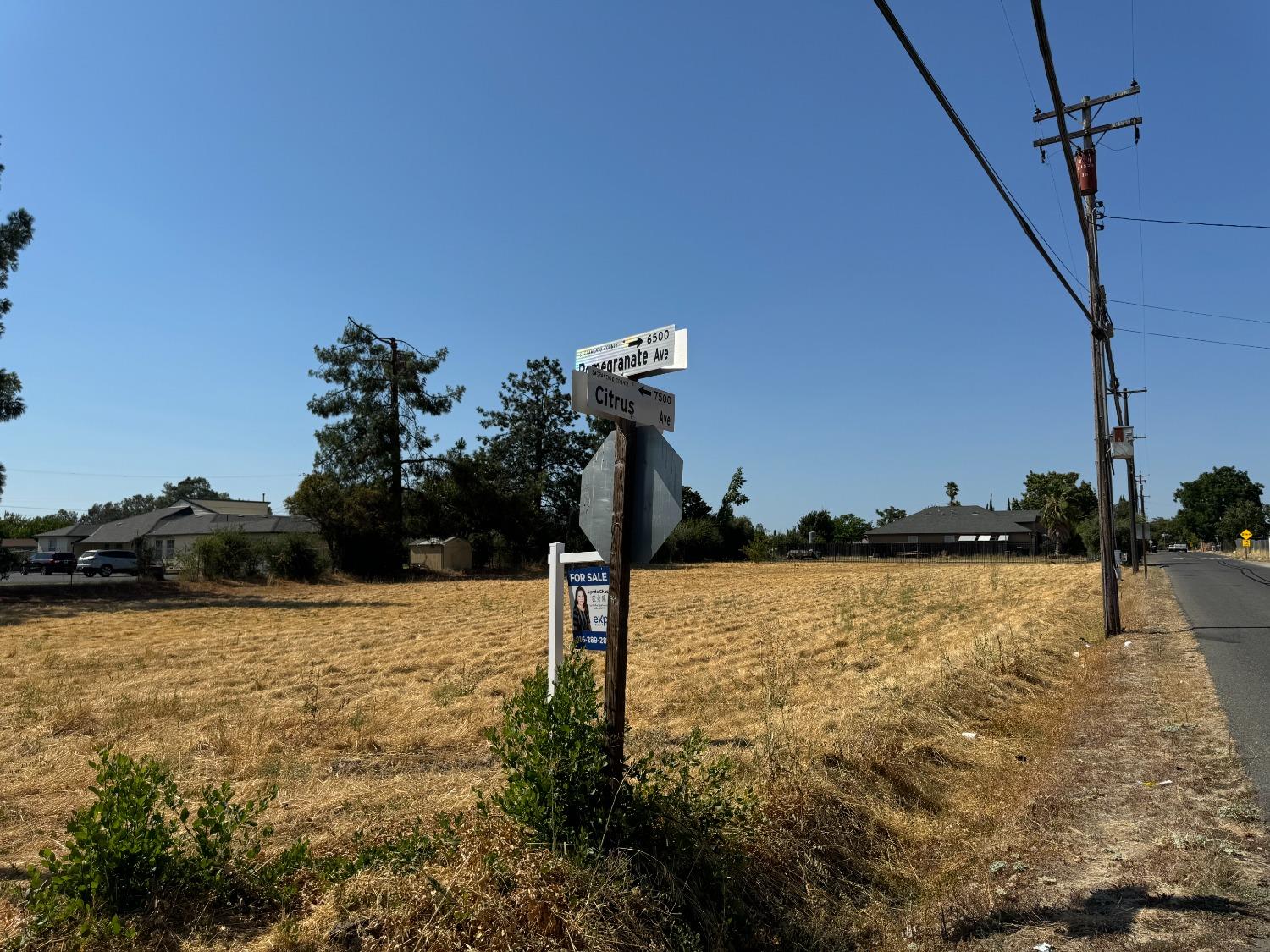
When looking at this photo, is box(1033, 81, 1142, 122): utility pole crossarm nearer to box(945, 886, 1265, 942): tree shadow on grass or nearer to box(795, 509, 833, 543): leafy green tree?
box(945, 886, 1265, 942): tree shadow on grass

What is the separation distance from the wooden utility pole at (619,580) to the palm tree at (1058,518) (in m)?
93.5

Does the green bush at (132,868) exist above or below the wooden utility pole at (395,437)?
below

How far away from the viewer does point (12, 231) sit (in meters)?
28.5

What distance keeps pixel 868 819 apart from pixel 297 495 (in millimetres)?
44590

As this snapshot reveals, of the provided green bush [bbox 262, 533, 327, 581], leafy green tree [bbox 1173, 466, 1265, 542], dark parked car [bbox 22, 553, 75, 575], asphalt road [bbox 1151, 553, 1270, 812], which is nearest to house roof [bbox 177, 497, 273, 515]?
dark parked car [bbox 22, 553, 75, 575]

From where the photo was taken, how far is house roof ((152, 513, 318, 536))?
65.8 metres

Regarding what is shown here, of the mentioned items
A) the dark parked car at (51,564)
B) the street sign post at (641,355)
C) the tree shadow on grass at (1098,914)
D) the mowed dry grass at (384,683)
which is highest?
the street sign post at (641,355)

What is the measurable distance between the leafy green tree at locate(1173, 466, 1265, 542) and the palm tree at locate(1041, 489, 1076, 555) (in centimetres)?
8708

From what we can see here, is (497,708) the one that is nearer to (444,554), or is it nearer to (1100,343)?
(1100,343)

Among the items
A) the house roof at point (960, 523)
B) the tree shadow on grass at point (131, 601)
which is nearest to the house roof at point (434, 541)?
the tree shadow on grass at point (131, 601)

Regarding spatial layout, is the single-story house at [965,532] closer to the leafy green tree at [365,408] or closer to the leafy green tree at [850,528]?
the leafy green tree at [850,528]

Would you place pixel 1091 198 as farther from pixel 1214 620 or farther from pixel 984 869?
pixel 984 869

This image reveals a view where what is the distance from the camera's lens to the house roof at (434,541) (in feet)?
180

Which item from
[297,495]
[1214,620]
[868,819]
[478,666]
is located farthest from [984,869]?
[297,495]
